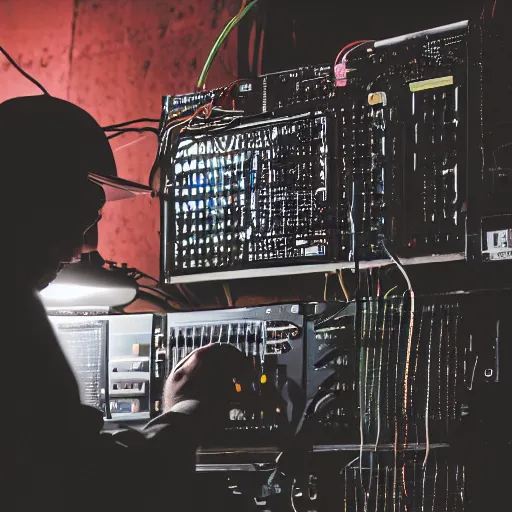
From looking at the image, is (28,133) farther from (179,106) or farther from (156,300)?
(156,300)

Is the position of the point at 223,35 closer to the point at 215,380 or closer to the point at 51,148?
the point at 51,148

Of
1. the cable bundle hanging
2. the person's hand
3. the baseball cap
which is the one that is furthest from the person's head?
the cable bundle hanging

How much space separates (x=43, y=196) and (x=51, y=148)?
143mm

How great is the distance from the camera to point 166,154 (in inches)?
99.4

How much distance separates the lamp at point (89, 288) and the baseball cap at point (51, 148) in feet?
0.81

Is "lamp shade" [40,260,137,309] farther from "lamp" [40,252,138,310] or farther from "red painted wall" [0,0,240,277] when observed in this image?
"red painted wall" [0,0,240,277]

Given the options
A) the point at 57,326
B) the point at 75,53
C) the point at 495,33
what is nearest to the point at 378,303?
the point at 495,33

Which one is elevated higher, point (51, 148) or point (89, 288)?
point (51, 148)

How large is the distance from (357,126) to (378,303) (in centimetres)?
44

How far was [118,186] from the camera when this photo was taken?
98.0 inches

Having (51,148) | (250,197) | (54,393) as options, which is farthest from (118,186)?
(54,393)

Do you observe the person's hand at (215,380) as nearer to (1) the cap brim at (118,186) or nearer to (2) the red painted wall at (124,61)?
(1) the cap brim at (118,186)

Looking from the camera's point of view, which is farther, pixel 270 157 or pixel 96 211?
pixel 270 157

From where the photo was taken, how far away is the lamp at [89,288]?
2496mm
